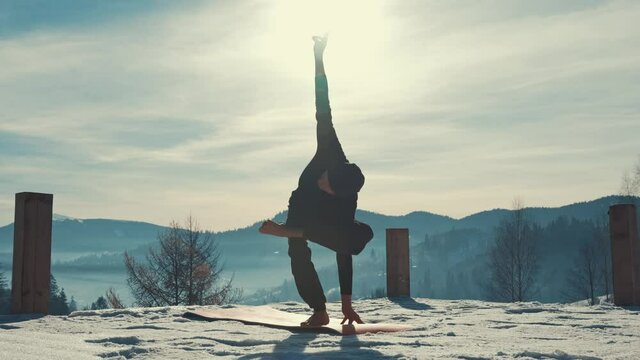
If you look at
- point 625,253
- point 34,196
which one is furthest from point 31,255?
point 625,253

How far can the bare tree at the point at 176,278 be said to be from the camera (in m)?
42.2

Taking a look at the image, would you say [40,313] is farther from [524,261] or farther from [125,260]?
[524,261]

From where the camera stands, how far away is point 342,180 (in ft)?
23.5

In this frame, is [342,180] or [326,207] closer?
[342,180]

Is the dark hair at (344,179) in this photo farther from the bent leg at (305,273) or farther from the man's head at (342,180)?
the bent leg at (305,273)

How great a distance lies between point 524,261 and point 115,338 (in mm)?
52596

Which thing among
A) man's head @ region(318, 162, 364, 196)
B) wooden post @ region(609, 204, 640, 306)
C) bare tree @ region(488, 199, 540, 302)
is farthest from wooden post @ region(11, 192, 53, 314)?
bare tree @ region(488, 199, 540, 302)

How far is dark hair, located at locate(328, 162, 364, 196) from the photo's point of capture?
7160 mm

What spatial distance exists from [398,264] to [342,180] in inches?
233

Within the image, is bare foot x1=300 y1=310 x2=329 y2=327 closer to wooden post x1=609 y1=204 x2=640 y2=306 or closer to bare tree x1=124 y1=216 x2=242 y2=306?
wooden post x1=609 y1=204 x2=640 y2=306

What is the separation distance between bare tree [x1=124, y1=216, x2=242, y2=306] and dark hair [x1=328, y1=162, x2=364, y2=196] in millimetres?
34642

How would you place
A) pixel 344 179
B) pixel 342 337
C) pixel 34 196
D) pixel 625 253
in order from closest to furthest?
pixel 342 337
pixel 344 179
pixel 34 196
pixel 625 253

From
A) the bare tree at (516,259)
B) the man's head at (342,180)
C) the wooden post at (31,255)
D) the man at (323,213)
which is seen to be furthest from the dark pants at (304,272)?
the bare tree at (516,259)

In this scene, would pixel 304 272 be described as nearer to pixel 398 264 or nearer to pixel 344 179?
pixel 344 179
